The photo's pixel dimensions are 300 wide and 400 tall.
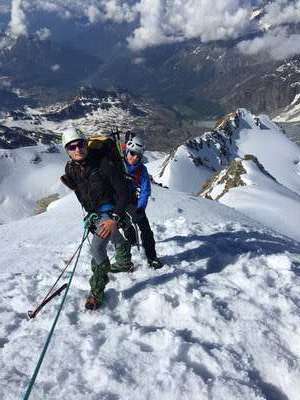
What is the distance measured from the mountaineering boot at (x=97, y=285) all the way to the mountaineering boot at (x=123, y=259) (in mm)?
1403

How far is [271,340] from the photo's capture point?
338 inches

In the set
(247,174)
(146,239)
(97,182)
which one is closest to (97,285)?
(97,182)

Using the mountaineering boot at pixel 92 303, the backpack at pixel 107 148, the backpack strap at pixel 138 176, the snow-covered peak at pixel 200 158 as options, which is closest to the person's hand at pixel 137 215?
the backpack strap at pixel 138 176

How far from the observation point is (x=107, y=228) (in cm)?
955

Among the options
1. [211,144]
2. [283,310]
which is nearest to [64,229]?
[283,310]

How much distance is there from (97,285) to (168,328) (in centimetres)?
172

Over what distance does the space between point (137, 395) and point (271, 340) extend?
9.22ft

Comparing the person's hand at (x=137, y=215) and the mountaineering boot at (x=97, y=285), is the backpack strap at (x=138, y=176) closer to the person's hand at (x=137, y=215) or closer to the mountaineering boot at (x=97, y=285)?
the person's hand at (x=137, y=215)

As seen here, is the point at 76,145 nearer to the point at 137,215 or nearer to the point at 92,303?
the point at 92,303

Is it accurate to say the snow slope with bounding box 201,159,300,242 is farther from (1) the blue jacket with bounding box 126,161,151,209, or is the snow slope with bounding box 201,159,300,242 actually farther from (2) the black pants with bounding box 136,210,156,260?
(1) the blue jacket with bounding box 126,161,151,209

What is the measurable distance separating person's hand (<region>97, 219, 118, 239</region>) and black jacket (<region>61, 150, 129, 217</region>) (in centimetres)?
24

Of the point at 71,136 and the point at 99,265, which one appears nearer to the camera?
the point at 71,136

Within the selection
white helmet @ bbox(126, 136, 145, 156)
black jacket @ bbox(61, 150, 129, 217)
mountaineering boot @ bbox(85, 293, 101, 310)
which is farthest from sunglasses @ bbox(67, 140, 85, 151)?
mountaineering boot @ bbox(85, 293, 101, 310)

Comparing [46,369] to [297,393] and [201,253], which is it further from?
[201,253]
